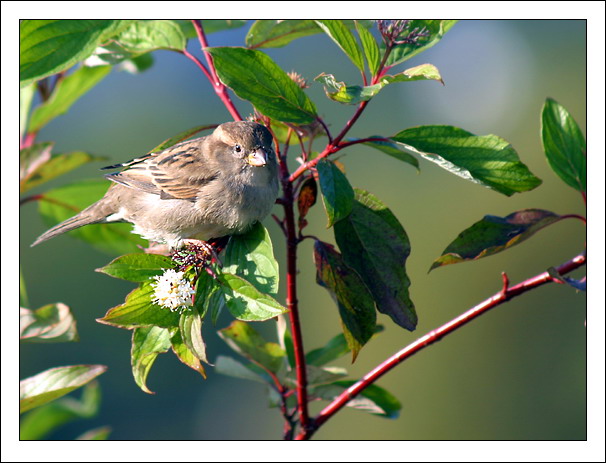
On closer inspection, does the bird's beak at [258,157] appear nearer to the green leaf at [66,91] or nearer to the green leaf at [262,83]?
the green leaf at [262,83]

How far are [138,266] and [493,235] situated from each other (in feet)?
2.94

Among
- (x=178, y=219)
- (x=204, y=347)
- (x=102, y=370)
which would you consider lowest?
(x=102, y=370)

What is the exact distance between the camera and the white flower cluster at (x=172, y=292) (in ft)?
4.65

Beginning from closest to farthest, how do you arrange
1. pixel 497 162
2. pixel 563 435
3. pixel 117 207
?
1. pixel 497 162
2. pixel 117 207
3. pixel 563 435

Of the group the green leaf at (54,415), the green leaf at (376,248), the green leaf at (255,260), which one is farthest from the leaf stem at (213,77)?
the green leaf at (54,415)

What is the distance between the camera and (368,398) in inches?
71.8

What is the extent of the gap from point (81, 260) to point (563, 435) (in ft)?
16.0

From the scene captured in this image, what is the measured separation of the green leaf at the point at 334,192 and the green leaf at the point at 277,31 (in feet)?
1.62

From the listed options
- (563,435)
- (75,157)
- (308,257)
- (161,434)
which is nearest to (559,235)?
(563,435)

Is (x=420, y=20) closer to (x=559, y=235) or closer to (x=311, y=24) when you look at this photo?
(x=311, y=24)

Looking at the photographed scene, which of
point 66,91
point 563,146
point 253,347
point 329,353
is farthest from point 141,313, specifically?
point 563,146

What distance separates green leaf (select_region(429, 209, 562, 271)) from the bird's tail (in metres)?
1.24

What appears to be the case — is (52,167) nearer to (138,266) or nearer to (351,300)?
(138,266)

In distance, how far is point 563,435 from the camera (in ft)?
17.1
